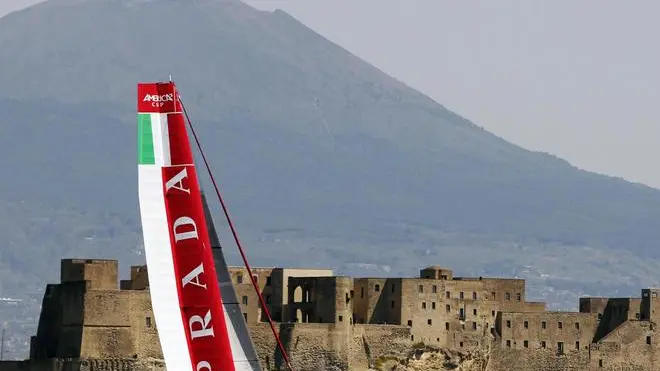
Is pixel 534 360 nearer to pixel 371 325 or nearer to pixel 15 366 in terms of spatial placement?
pixel 371 325

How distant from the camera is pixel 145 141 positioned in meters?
40.8

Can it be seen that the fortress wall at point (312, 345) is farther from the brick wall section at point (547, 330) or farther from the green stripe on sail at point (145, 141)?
the green stripe on sail at point (145, 141)

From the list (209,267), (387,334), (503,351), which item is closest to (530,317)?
(503,351)

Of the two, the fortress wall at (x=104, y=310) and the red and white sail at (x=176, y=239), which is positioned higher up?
the fortress wall at (x=104, y=310)

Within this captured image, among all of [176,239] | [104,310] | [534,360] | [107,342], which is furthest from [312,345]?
[176,239]

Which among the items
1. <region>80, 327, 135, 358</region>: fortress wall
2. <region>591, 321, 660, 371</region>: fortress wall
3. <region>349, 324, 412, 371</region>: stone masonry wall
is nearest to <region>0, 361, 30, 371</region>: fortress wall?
<region>80, 327, 135, 358</region>: fortress wall

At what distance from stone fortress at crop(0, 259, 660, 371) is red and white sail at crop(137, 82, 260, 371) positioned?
59150 mm

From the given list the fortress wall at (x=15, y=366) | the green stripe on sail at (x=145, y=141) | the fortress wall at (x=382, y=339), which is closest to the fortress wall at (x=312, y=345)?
the fortress wall at (x=382, y=339)

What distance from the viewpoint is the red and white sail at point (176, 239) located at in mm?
40625

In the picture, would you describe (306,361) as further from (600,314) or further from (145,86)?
(145,86)

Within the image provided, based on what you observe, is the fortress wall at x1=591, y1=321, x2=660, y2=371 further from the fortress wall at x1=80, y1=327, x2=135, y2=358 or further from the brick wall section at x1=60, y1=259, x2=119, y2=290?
the fortress wall at x1=80, y1=327, x2=135, y2=358

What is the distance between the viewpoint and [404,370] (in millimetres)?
107562

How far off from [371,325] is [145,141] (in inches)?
2636

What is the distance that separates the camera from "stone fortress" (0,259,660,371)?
10038 cm
